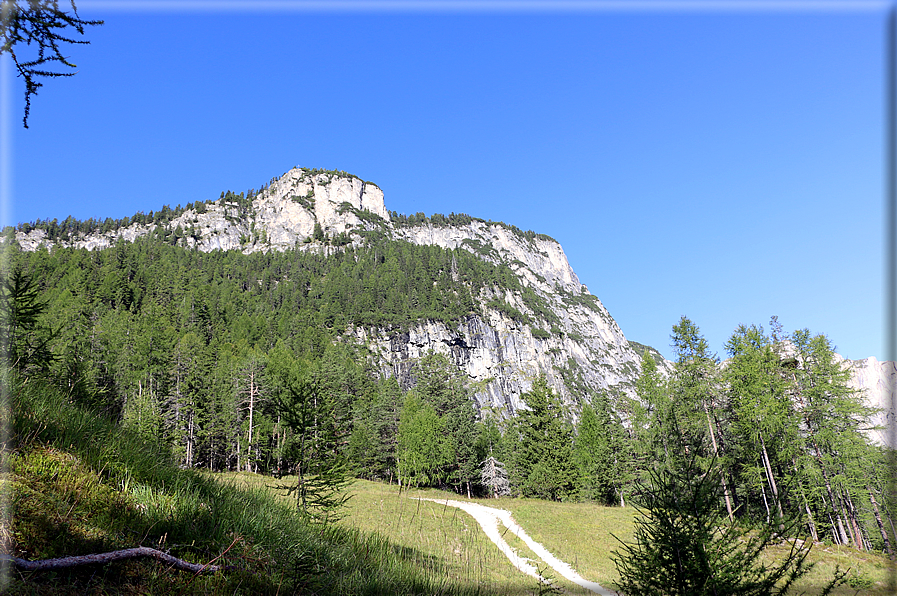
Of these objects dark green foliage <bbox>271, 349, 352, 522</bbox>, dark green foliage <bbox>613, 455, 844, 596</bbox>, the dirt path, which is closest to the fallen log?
dark green foliage <bbox>613, 455, 844, 596</bbox>

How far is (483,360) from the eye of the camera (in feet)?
514

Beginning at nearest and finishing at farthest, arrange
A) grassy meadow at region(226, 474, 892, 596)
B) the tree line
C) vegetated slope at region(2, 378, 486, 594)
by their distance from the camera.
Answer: vegetated slope at region(2, 378, 486, 594) < grassy meadow at region(226, 474, 892, 596) < the tree line

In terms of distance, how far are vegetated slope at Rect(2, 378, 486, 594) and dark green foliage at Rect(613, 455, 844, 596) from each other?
81.9 inches

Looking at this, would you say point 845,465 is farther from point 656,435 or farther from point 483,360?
point 483,360

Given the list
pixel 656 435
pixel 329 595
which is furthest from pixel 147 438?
pixel 656 435

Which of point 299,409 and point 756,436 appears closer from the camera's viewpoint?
point 299,409

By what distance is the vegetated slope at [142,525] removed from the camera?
9.71 ft

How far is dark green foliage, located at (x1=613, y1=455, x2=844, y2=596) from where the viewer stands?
4.26m

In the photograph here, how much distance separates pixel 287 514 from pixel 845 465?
32214mm

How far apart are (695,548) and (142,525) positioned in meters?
5.25

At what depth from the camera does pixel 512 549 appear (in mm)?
17656

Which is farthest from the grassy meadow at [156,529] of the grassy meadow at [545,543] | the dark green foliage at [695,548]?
the dark green foliage at [695,548]

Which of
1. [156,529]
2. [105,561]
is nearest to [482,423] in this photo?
[156,529]

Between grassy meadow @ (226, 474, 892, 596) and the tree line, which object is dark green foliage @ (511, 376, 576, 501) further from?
grassy meadow @ (226, 474, 892, 596)
